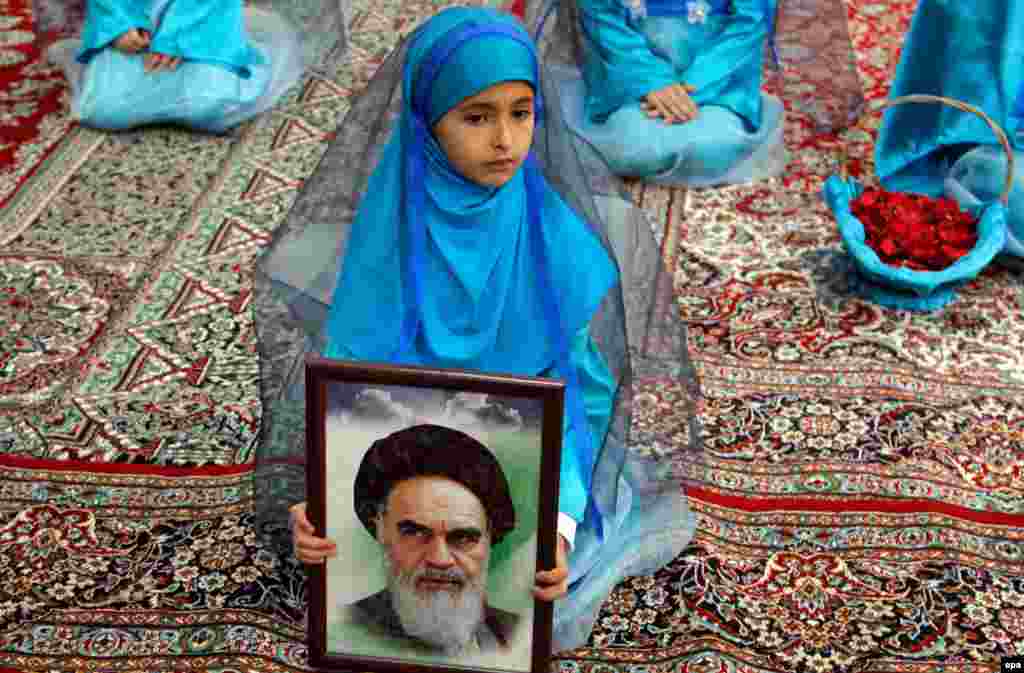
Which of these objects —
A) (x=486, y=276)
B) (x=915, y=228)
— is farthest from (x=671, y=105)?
(x=486, y=276)

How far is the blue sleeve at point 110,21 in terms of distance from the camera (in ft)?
15.0

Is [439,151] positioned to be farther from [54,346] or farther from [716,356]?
[54,346]

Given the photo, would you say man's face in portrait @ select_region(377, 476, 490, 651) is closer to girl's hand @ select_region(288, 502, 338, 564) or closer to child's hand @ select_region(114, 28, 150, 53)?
girl's hand @ select_region(288, 502, 338, 564)

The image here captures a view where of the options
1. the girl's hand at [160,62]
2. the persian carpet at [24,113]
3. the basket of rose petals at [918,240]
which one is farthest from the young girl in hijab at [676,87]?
the persian carpet at [24,113]

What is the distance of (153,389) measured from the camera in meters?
3.21

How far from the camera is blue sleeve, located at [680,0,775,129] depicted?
4.25 m

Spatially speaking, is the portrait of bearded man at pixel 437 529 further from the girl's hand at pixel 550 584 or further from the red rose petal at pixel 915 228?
the red rose petal at pixel 915 228

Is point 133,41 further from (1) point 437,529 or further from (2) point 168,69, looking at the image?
(1) point 437,529

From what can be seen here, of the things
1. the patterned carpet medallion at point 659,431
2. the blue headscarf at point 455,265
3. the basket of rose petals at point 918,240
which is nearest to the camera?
the blue headscarf at point 455,265

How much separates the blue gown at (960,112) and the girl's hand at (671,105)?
58 centimetres

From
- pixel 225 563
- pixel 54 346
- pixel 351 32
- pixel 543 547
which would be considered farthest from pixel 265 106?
pixel 543 547

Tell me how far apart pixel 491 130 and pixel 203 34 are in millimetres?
2800

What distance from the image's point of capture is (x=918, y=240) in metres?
3.50

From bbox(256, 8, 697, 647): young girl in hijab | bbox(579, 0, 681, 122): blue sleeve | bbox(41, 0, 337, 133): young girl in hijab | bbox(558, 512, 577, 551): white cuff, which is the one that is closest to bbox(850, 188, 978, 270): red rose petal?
bbox(579, 0, 681, 122): blue sleeve
